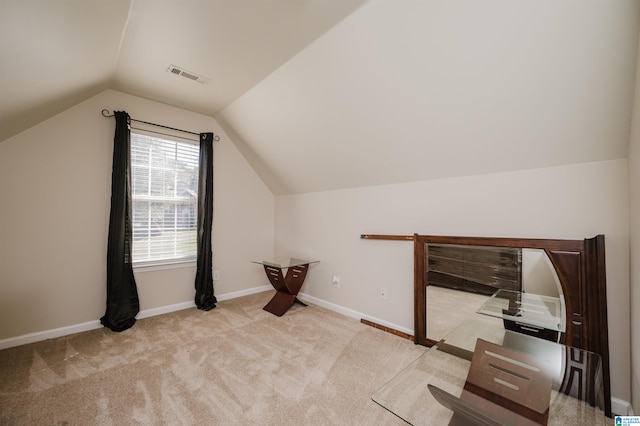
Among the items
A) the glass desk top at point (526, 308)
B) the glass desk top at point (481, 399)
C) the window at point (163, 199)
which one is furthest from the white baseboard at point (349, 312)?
the window at point (163, 199)

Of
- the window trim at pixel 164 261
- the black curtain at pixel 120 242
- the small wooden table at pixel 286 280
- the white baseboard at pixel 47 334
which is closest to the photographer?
the white baseboard at pixel 47 334

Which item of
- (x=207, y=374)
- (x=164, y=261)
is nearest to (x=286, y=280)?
(x=207, y=374)

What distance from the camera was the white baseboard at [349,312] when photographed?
2.53 m

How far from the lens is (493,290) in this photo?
77.5 inches

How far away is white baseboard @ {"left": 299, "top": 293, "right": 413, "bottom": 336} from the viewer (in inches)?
99.5

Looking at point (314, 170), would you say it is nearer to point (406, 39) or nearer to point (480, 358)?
point (406, 39)

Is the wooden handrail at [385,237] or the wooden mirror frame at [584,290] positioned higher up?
the wooden handrail at [385,237]

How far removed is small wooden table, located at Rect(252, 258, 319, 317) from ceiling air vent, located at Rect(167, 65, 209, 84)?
211 cm

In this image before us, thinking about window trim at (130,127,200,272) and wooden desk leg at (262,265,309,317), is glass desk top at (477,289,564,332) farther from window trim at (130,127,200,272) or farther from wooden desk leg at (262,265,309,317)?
window trim at (130,127,200,272)

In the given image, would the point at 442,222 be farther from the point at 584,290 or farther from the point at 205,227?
the point at 205,227

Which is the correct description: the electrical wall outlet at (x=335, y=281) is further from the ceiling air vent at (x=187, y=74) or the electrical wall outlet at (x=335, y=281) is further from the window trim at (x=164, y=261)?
the ceiling air vent at (x=187, y=74)

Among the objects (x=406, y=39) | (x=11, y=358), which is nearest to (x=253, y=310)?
(x=11, y=358)

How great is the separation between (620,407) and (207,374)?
2652mm

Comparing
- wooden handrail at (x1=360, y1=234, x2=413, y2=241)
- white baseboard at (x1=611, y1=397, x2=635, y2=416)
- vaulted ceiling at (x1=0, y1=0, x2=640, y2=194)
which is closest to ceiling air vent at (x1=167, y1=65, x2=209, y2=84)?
vaulted ceiling at (x1=0, y1=0, x2=640, y2=194)
